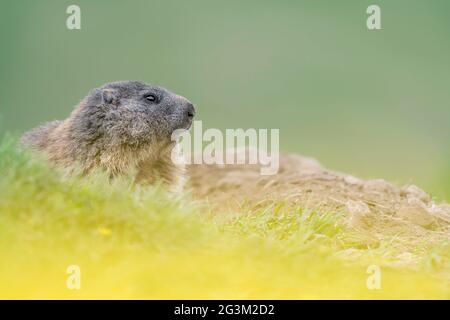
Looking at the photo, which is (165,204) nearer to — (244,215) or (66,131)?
(244,215)

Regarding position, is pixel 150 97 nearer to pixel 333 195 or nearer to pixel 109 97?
pixel 109 97

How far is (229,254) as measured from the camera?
520cm

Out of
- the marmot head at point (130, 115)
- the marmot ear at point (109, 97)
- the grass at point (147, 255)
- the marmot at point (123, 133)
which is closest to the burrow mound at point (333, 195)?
the marmot at point (123, 133)

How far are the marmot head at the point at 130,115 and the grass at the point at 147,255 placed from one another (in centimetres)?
157

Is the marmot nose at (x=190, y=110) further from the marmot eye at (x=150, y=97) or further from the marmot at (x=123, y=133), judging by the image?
the marmot eye at (x=150, y=97)

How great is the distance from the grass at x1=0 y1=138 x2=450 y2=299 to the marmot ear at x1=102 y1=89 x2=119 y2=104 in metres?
1.96

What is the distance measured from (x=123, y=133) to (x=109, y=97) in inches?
20.9

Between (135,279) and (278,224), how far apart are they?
7.92 ft

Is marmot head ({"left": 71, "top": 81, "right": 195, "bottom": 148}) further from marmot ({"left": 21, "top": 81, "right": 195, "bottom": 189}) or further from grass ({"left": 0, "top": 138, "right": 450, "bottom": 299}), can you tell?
grass ({"left": 0, "top": 138, "right": 450, "bottom": 299})

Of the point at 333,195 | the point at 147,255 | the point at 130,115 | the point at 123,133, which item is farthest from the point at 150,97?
the point at 147,255

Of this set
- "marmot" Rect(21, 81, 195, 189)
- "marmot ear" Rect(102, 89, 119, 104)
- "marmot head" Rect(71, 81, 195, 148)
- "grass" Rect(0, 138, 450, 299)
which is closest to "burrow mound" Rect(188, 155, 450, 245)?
"marmot" Rect(21, 81, 195, 189)

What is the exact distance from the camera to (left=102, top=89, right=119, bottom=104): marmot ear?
7.84 metres

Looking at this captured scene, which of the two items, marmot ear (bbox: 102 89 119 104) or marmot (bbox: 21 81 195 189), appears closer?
marmot (bbox: 21 81 195 189)
